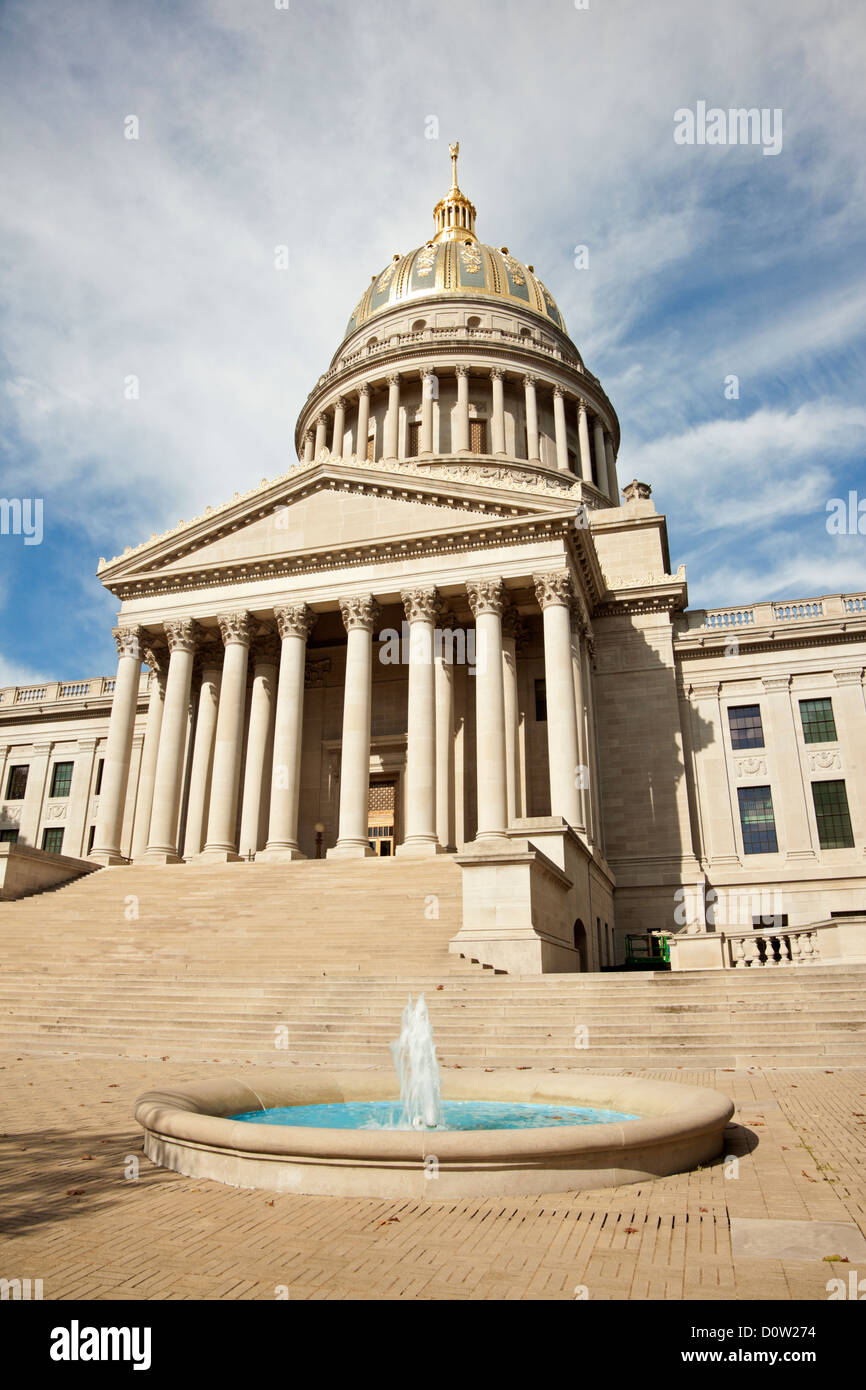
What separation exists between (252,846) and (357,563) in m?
12.5

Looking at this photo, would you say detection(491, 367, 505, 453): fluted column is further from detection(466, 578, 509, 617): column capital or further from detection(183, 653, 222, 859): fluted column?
detection(466, 578, 509, 617): column capital

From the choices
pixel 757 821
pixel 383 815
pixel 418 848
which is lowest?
pixel 418 848

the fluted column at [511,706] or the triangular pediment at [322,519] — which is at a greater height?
the triangular pediment at [322,519]

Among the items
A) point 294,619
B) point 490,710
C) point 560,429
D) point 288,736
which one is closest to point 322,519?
point 294,619

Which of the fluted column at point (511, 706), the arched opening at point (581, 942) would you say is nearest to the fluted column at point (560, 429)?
the fluted column at point (511, 706)

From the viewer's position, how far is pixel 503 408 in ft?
199

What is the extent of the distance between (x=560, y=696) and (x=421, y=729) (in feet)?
17.4

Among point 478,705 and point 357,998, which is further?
point 478,705

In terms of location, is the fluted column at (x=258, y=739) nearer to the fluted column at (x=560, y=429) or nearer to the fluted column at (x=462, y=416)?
the fluted column at (x=462, y=416)

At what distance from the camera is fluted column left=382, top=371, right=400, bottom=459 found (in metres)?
58.9

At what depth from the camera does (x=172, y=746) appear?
3812cm

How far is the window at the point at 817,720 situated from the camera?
41.7 metres

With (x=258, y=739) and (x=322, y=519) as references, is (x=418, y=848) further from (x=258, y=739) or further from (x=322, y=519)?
(x=322, y=519)

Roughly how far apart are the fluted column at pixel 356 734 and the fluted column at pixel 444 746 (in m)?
2.92
